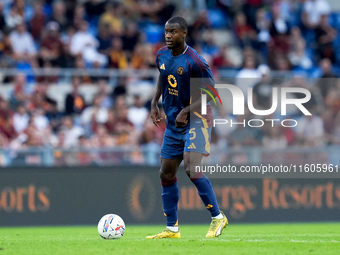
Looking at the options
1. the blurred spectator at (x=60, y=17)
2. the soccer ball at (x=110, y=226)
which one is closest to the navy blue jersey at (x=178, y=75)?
the soccer ball at (x=110, y=226)

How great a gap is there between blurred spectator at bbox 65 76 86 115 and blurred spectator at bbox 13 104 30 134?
2.58 feet

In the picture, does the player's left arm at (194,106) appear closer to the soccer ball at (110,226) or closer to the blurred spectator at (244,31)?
the soccer ball at (110,226)

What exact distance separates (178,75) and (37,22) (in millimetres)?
8810

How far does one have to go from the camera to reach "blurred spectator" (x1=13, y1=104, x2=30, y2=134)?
1351 centimetres

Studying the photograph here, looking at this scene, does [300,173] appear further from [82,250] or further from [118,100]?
[82,250]

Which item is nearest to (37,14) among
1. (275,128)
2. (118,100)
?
(118,100)

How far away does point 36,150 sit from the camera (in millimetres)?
13180

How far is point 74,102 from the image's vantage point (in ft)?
46.3

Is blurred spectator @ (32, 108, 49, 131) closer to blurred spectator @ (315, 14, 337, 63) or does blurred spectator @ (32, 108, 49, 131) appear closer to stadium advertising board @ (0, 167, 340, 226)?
stadium advertising board @ (0, 167, 340, 226)

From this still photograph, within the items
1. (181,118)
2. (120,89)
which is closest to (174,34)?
(181,118)

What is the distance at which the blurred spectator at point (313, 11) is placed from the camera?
61.6 feet

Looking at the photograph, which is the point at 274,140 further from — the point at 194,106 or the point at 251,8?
the point at 194,106

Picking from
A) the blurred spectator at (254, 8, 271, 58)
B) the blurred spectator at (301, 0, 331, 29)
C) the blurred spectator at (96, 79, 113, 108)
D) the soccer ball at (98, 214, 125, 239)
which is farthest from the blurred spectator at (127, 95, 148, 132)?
the blurred spectator at (301, 0, 331, 29)

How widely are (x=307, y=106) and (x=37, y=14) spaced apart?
20.3 feet
